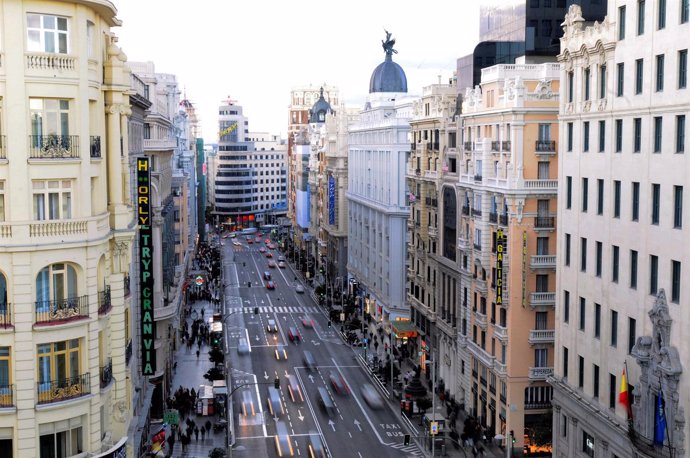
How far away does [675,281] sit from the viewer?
4356cm

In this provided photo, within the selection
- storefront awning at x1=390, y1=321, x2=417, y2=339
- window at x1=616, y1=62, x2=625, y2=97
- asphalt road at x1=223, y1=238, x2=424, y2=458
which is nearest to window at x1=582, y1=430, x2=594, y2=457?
asphalt road at x1=223, y1=238, x2=424, y2=458

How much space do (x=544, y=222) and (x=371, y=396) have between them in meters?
26.5

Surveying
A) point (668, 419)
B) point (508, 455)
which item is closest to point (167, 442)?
point (508, 455)

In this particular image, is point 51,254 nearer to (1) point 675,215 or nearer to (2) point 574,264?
(1) point 675,215

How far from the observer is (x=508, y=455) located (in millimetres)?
63812

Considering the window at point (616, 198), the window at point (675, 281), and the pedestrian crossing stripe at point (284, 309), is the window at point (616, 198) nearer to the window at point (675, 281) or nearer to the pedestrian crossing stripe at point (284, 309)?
the window at point (675, 281)

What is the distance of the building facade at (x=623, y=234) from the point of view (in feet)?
142

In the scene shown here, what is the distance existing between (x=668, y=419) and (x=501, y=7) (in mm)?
48827

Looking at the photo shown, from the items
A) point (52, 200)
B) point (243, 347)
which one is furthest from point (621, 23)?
point (243, 347)

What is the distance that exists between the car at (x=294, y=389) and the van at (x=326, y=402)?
1.84 m

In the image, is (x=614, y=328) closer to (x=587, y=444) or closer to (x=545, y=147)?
(x=587, y=444)

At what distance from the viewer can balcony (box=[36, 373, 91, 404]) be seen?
32.6 meters

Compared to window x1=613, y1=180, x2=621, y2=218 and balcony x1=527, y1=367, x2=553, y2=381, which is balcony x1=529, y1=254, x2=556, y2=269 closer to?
balcony x1=527, y1=367, x2=553, y2=381

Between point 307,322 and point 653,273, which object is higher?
point 653,273
